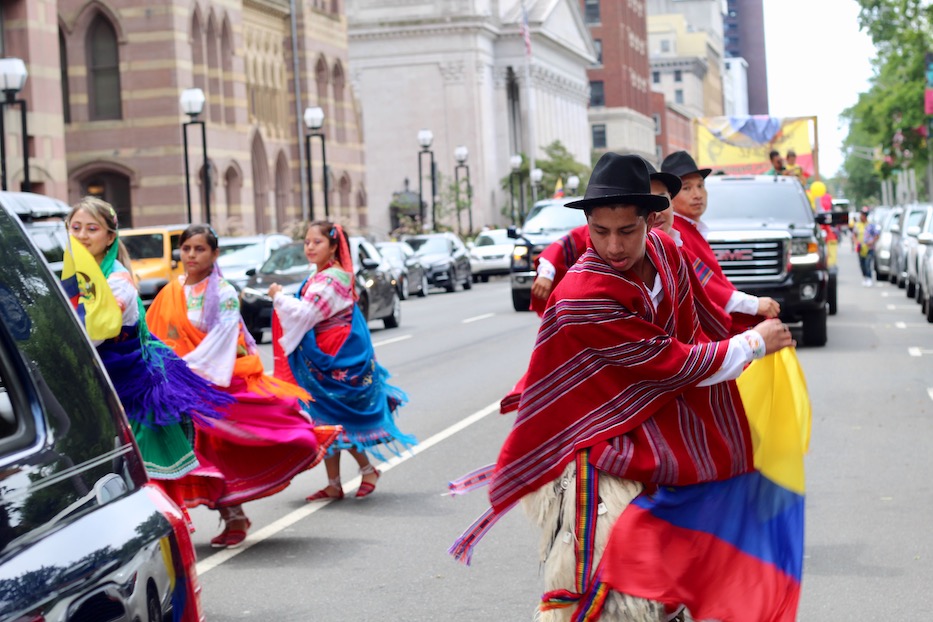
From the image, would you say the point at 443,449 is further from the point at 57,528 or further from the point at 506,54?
the point at 506,54

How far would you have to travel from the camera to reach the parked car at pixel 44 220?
28.4 ft

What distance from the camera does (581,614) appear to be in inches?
173

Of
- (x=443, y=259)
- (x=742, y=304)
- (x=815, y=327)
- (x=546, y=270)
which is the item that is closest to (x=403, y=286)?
(x=443, y=259)

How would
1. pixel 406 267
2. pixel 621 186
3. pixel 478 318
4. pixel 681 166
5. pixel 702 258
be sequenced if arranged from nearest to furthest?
pixel 621 186 < pixel 702 258 < pixel 681 166 < pixel 478 318 < pixel 406 267

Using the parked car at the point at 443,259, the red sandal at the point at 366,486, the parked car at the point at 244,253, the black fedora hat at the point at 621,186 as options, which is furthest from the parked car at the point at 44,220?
the parked car at the point at 443,259

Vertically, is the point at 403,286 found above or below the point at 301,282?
below

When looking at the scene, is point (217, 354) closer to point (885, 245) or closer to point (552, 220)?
point (552, 220)

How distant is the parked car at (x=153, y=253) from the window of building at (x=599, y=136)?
339 ft

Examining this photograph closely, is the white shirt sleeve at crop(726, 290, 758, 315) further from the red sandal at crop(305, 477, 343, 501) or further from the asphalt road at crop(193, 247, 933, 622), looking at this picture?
the red sandal at crop(305, 477, 343, 501)

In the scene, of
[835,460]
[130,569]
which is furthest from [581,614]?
[835,460]

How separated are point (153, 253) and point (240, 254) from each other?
1541 mm

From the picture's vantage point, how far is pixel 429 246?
43.2m

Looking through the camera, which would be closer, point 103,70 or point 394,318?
point 394,318

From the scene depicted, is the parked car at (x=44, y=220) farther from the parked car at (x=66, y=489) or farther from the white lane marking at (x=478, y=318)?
the white lane marking at (x=478, y=318)
